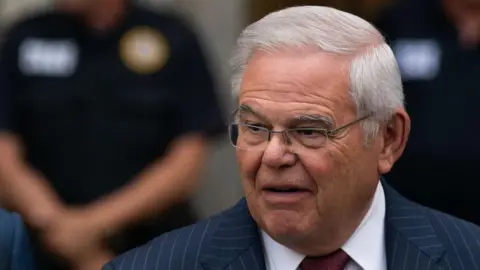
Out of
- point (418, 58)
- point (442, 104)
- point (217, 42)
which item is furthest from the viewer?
point (217, 42)

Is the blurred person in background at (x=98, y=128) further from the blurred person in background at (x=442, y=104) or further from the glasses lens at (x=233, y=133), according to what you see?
the glasses lens at (x=233, y=133)

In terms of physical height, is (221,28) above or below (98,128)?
below

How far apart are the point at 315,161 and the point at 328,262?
295mm

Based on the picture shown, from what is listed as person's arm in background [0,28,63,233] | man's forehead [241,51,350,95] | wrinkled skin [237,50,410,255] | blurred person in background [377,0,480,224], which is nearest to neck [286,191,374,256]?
wrinkled skin [237,50,410,255]

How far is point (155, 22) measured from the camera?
17.7ft

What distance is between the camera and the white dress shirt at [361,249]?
3.41 metres

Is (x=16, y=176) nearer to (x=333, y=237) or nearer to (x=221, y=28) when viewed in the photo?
(x=221, y=28)

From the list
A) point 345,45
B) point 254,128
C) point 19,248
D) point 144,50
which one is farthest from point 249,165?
point 144,50

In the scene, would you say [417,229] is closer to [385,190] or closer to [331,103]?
[385,190]

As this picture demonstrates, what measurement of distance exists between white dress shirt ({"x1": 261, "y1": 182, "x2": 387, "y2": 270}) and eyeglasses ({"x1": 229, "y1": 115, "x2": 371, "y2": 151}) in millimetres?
300

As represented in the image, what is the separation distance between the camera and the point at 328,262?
3395mm

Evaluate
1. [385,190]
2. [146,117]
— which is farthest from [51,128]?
[385,190]

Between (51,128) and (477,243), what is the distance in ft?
7.22

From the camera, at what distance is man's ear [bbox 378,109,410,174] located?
3420 mm
